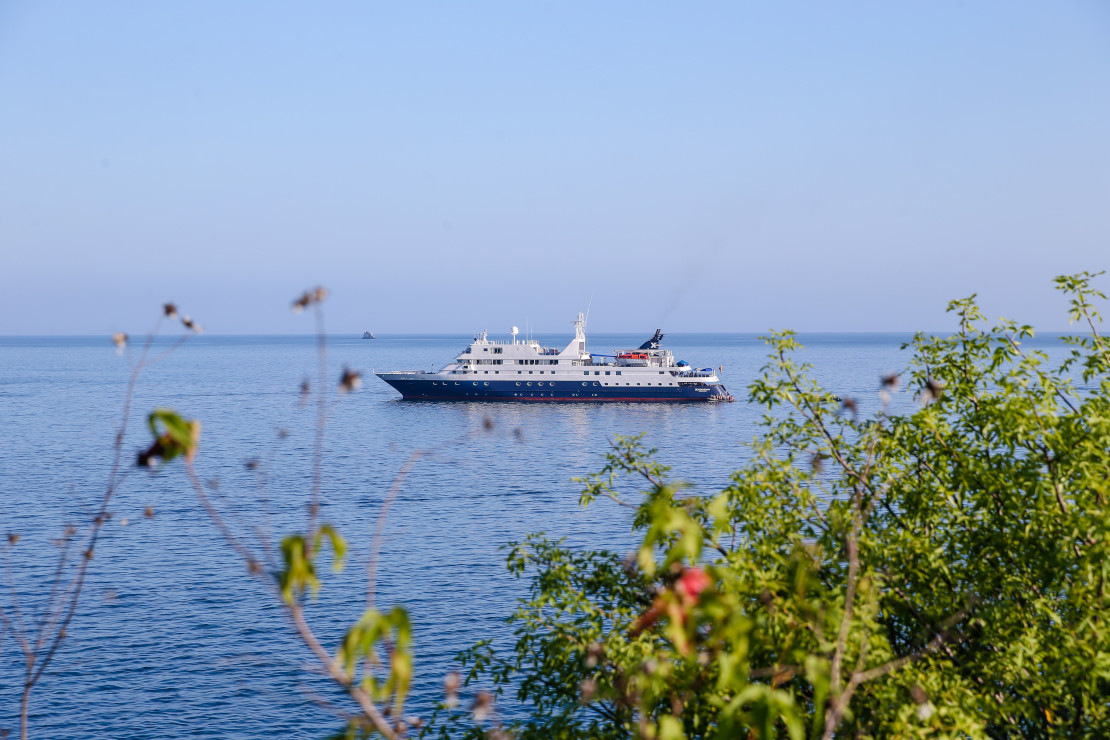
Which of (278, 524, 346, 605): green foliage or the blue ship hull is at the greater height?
(278, 524, 346, 605): green foliage

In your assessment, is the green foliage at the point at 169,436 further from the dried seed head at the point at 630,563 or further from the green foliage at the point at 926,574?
the green foliage at the point at 926,574

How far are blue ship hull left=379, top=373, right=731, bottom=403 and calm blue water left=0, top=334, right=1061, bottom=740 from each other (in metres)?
2.18

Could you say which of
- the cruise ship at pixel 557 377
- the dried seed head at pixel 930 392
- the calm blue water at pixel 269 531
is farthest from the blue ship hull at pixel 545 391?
the dried seed head at pixel 930 392

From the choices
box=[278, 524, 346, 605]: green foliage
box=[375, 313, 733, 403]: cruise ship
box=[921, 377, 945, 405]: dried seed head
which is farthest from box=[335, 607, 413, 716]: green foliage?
box=[375, 313, 733, 403]: cruise ship

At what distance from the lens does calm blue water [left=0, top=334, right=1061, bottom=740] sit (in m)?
24.0

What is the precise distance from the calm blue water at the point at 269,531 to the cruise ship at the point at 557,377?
255 centimetres

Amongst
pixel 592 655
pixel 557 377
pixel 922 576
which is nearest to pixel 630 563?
pixel 592 655

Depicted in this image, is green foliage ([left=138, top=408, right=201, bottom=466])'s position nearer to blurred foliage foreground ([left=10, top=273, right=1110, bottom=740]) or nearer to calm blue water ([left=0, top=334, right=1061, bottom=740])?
calm blue water ([left=0, top=334, right=1061, bottom=740])

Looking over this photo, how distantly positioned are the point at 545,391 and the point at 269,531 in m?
56.0

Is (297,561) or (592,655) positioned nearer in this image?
(297,561)

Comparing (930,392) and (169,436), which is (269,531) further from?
(169,436)

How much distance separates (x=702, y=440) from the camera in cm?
7138

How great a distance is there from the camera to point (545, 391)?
93750 millimetres

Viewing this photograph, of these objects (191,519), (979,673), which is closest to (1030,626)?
(979,673)
